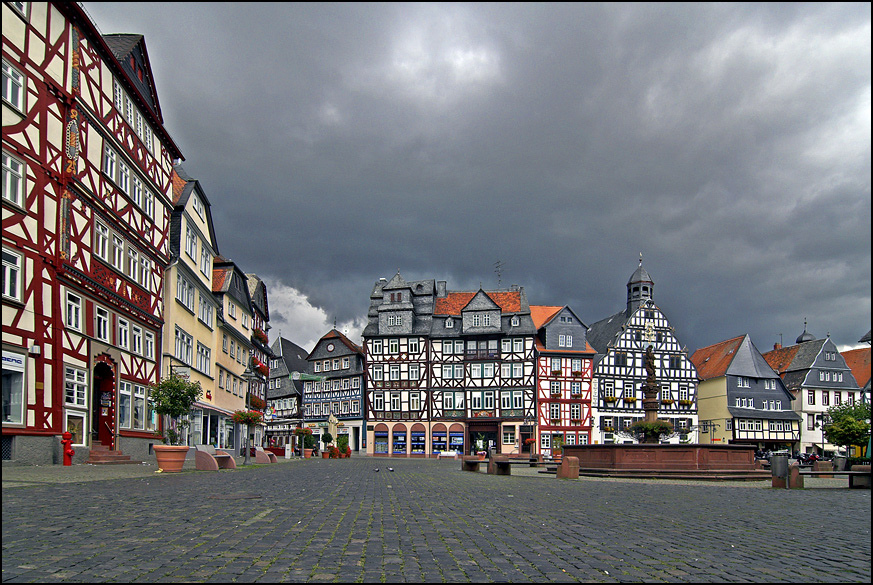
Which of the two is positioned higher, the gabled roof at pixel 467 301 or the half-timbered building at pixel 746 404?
the gabled roof at pixel 467 301

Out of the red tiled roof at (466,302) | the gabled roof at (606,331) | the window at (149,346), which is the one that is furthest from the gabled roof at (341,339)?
the window at (149,346)

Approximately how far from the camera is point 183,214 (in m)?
36.6

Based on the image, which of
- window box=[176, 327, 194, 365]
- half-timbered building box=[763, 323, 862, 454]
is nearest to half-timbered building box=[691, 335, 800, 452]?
half-timbered building box=[763, 323, 862, 454]

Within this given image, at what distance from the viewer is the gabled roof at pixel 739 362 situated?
7625cm

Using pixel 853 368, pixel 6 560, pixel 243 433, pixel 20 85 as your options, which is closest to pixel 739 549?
pixel 6 560

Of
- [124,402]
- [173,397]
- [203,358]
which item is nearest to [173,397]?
[173,397]

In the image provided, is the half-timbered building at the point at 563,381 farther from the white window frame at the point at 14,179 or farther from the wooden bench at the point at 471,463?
the white window frame at the point at 14,179

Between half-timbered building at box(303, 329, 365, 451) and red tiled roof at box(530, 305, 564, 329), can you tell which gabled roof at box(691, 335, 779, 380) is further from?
half-timbered building at box(303, 329, 365, 451)

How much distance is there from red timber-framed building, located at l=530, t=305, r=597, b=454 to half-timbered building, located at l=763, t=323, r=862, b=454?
25844 mm

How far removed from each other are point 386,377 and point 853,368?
189ft

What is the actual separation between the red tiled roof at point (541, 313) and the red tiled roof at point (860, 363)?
38.8m

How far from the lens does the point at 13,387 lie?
66.5 feet

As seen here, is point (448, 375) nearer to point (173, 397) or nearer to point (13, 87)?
point (173, 397)

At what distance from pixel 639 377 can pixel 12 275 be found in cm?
6087
